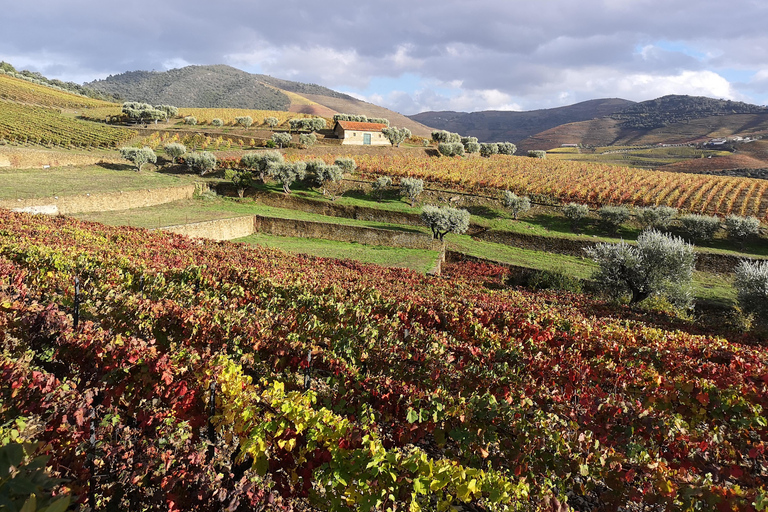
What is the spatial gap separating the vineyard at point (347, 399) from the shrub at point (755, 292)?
1392cm

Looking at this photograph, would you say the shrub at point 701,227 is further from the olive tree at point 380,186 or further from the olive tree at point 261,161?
the olive tree at point 261,161

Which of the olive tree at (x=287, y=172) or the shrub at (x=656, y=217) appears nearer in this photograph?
the shrub at (x=656, y=217)

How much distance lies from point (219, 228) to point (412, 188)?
77.1 ft

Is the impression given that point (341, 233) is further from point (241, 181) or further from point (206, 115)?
point (206, 115)

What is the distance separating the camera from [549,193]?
5000 centimetres

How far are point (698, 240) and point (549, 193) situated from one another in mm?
16472

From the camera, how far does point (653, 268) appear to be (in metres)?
23.4

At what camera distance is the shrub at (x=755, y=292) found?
2130 centimetres

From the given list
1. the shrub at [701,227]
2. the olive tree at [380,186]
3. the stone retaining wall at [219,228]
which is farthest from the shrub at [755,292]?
the stone retaining wall at [219,228]

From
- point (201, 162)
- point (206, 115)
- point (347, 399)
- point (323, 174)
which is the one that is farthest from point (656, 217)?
point (206, 115)

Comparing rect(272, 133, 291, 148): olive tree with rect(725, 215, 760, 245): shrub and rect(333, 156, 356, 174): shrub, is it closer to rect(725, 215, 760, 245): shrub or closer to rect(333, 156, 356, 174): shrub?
rect(333, 156, 356, 174): shrub

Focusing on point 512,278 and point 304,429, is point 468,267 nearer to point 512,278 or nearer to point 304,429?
point 512,278

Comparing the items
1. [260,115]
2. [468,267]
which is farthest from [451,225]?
[260,115]

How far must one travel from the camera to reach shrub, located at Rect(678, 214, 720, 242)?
3819 centimetres
